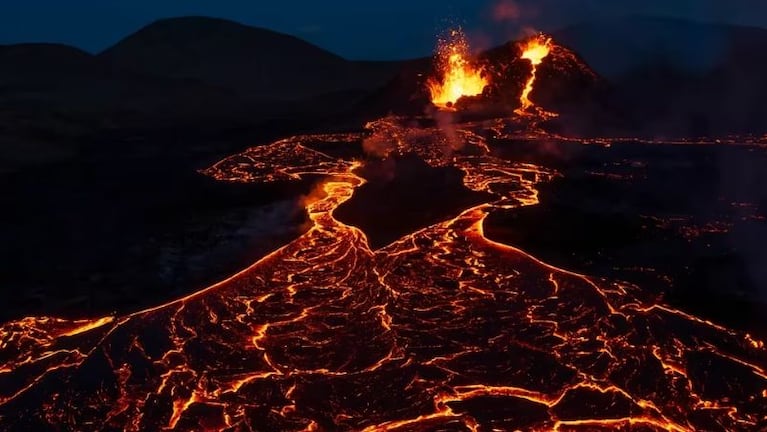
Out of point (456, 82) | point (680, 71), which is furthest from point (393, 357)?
point (680, 71)

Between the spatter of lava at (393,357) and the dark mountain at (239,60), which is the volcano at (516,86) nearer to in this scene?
the spatter of lava at (393,357)

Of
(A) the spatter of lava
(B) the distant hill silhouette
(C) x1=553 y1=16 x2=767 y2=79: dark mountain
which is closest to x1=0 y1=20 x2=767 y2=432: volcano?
(A) the spatter of lava

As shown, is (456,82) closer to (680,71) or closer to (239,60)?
(680,71)

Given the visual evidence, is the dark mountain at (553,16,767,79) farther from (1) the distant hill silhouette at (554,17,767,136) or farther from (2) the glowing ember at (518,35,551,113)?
(2) the glowing ember at (518,35,551,113)

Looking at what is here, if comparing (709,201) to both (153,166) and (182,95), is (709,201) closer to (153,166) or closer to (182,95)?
(153,166)

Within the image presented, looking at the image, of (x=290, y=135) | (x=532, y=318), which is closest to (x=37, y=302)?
(x=532, y=318)

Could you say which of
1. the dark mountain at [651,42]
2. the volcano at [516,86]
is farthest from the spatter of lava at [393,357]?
the dark mountain at [651,42]
